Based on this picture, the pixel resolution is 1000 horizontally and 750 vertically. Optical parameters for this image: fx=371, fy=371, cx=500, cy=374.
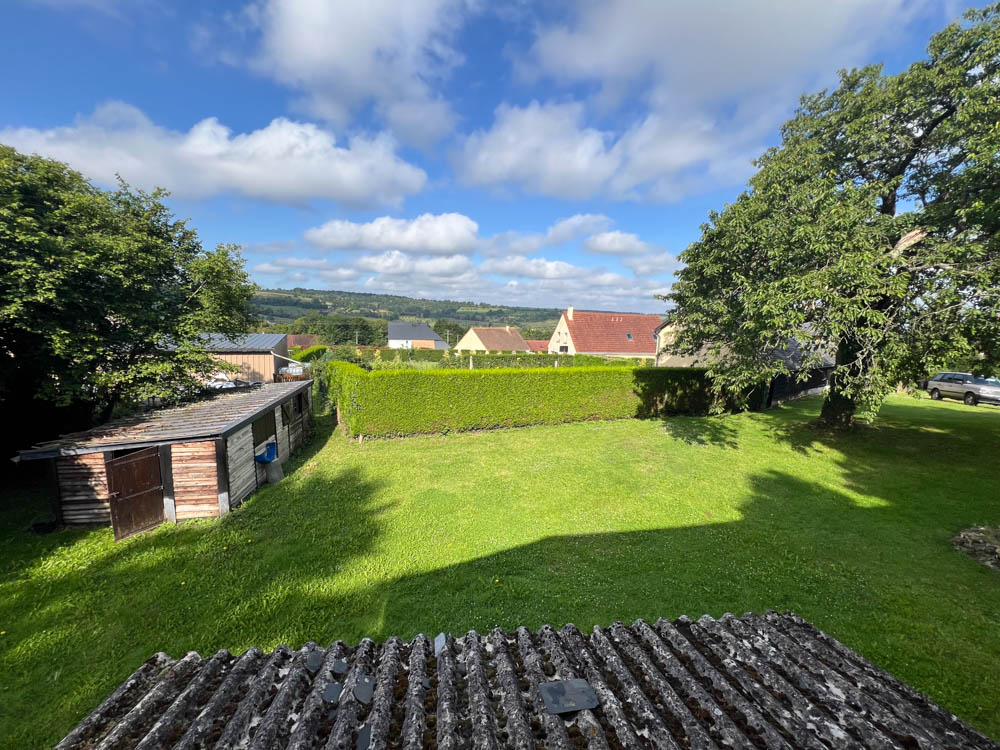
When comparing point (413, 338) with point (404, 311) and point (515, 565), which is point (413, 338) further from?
point (404, 311)

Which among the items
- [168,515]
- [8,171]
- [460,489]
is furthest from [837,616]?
[8,171]

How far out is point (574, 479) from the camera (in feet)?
33.4

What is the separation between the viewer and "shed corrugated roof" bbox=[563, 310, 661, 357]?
1524 inches

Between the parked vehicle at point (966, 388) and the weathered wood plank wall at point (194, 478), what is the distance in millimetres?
30584

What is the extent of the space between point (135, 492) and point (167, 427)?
1427 mm

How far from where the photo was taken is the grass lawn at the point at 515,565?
4.80 metres

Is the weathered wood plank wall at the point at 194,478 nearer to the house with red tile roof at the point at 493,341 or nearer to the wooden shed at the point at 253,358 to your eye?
the wooden shed at the point at 253,358

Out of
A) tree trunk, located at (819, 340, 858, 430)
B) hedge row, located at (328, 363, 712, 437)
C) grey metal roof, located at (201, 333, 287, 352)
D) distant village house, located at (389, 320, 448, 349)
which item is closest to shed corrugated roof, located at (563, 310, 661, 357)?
hedge row, located at (328, 363, 712, 437)

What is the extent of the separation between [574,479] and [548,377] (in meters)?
6.55

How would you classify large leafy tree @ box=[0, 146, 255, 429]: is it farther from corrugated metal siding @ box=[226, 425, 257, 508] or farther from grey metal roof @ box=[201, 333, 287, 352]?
grey metal roof @ box=[201, 333, 287, 352]

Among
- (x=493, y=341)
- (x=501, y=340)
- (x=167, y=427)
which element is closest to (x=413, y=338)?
(x=493, y=341)

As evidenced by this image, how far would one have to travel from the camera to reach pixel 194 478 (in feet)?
26.3

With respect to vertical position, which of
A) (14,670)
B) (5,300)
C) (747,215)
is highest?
(747,215)

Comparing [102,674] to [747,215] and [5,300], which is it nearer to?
[5,300]
